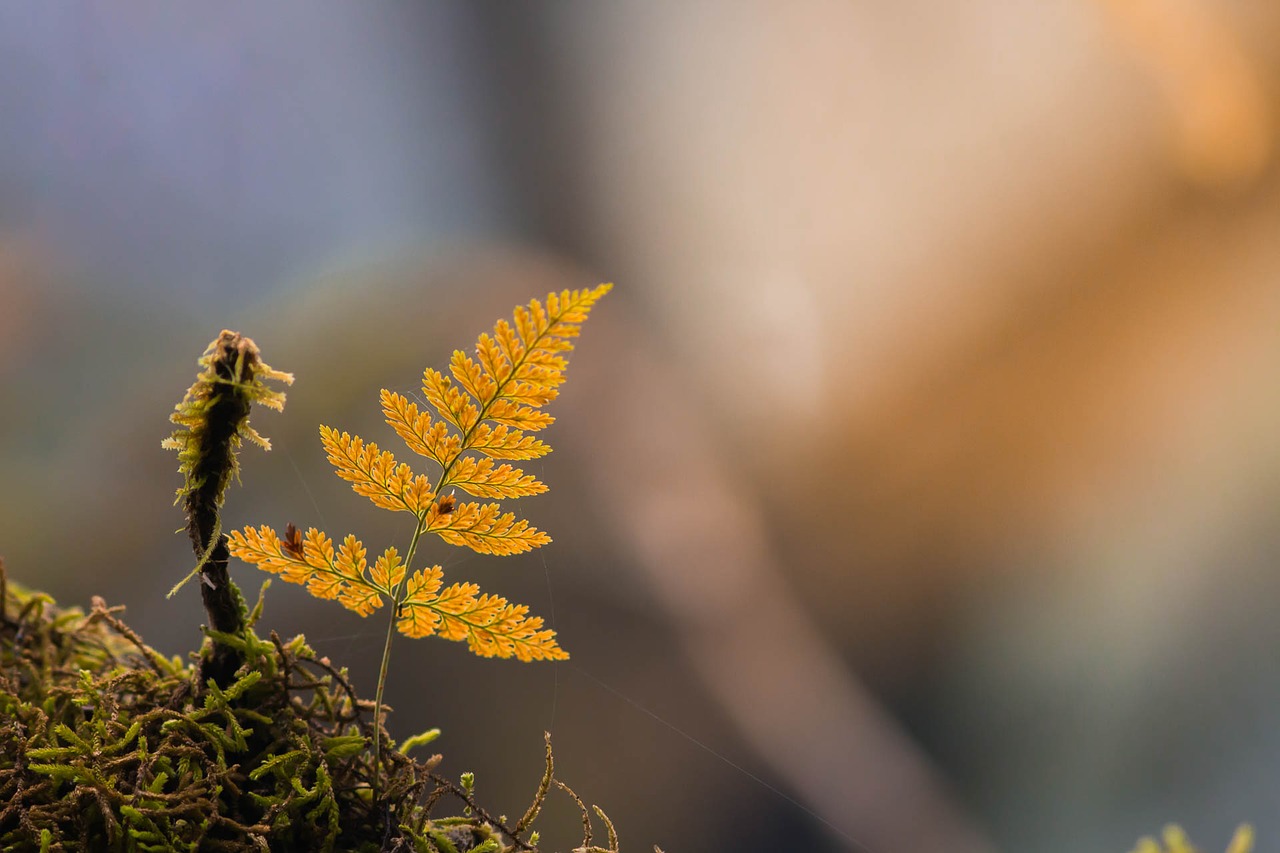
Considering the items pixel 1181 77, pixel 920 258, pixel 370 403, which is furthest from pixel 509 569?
pixel 1181 77

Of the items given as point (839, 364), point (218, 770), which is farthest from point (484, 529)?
point (839, 364)

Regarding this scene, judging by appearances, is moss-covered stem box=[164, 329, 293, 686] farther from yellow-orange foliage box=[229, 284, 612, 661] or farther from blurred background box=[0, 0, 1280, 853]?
blurred background box=[0, 0, 1280, 853]

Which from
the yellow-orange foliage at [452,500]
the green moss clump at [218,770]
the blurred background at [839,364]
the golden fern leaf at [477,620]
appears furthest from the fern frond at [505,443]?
the blurred background at [839,364]

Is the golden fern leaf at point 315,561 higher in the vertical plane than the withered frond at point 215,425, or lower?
lower

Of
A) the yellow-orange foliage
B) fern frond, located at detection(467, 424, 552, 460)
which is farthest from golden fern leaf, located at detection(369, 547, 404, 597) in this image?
fern frond, located at detection(467, 424, 552, 460)

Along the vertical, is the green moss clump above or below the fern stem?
below

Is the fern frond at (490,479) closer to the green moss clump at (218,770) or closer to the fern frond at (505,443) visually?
the fern frond at (505,443)

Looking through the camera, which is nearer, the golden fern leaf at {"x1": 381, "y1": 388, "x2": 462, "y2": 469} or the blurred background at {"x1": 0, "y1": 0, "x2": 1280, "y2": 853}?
the golden fern leaf at {"x1": 381, "y1": 388, "x2": 462, "y2": 469}

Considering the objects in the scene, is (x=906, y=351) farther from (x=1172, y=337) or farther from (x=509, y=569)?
(x=509, y=569)
